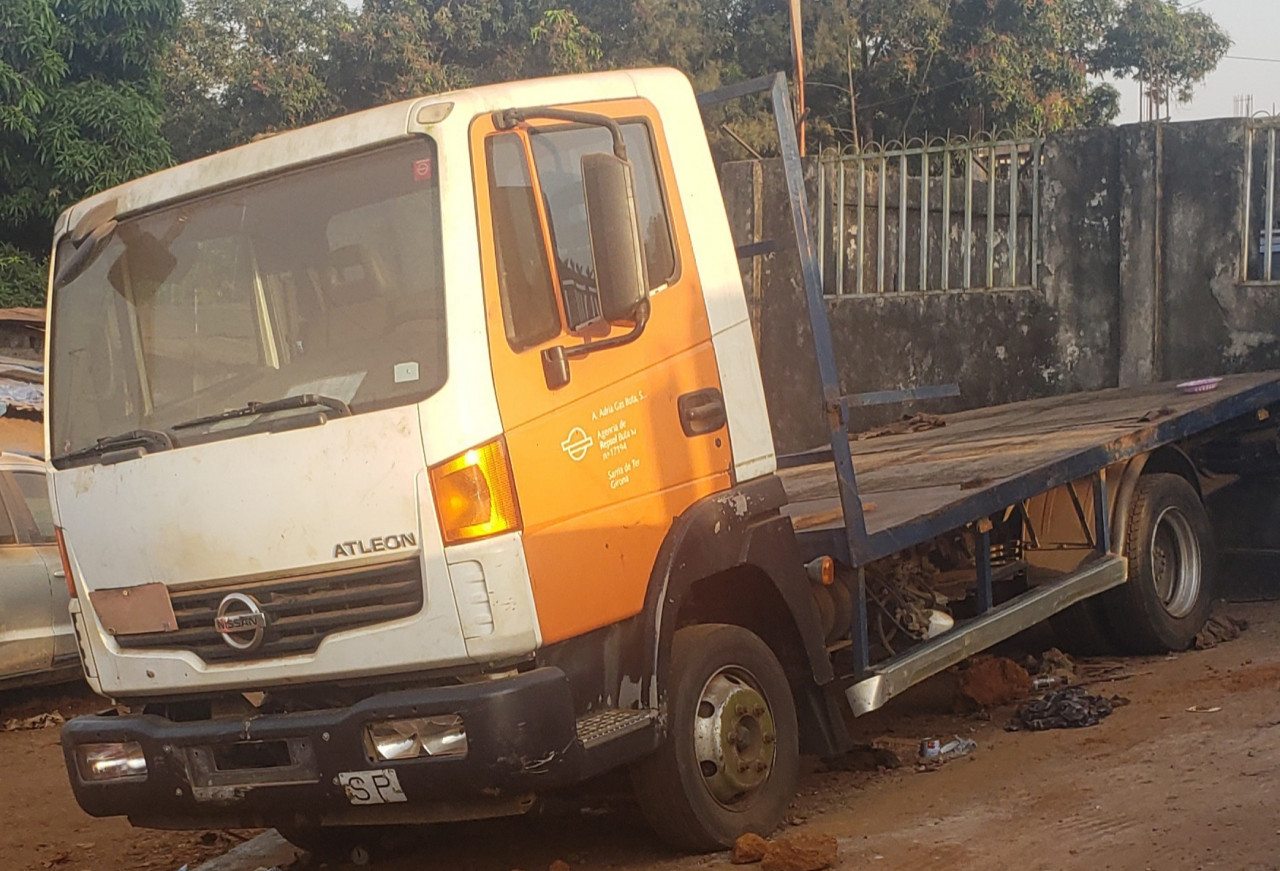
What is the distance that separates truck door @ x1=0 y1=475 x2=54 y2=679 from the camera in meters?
7.91

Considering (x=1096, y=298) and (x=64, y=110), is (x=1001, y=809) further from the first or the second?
(x=64, y=110)

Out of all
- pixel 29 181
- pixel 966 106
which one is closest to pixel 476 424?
pixel 29 181

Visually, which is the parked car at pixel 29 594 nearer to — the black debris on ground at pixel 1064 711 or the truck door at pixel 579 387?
the truck door at pixel 579 387

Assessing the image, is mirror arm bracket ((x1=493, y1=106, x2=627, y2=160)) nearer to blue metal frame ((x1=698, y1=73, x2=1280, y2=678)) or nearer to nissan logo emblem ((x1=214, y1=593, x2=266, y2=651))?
blue metal frame ((x1=698, y1=73, x2=1280, y2=678))

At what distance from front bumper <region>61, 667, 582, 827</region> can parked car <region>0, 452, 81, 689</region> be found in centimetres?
384

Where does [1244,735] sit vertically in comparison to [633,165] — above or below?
below

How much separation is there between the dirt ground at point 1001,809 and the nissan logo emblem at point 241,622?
4.05ft

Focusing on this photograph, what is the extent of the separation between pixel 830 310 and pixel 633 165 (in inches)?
264

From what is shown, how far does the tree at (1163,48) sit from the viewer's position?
26.5 metres

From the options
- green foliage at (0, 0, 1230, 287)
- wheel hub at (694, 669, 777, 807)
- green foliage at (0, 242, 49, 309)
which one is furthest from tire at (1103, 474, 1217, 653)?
green foliage at (0, 0, 1230, 287)

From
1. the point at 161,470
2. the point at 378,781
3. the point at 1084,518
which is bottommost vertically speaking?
the point at 1084,518

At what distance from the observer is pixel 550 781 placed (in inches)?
157

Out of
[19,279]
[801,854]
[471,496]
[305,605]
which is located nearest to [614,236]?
[471,496]

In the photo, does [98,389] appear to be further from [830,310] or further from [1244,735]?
[830,310]
